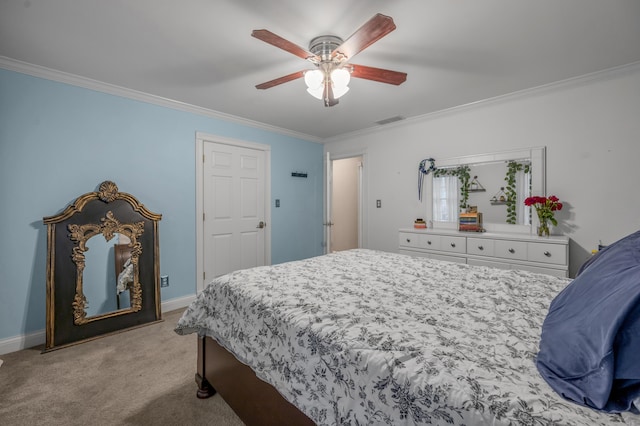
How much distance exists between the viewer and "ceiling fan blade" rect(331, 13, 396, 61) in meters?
1.42

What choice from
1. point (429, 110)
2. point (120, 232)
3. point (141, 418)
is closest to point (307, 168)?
point (429, 110)

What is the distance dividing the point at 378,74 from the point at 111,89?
2.67 metres

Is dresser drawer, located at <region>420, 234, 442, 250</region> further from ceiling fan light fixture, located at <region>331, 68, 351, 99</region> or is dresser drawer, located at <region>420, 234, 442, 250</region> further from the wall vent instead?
ceiling fan light fixture, located at <region>331, 68, 351, 99</region>

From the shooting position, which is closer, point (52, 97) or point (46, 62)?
point (46, 62)

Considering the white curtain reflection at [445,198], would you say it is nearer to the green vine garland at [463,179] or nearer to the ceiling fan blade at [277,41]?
the green vine garland at [463,179]

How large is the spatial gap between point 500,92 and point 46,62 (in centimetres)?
427

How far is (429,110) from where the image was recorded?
3.54 metres

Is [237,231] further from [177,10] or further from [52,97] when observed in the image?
[177,10]

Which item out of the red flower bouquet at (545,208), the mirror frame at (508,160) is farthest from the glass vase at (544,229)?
the mirror frame at (508,160)

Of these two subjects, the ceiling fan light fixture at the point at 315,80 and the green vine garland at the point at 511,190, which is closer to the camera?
the ceiling fan light fixture at the point at 315,80

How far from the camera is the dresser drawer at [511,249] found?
2748 mm

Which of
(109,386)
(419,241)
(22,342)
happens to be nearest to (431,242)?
(419,241)

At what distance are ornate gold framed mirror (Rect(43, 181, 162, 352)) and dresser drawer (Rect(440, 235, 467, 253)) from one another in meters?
3.19

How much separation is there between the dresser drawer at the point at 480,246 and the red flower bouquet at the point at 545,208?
1.62 feet
